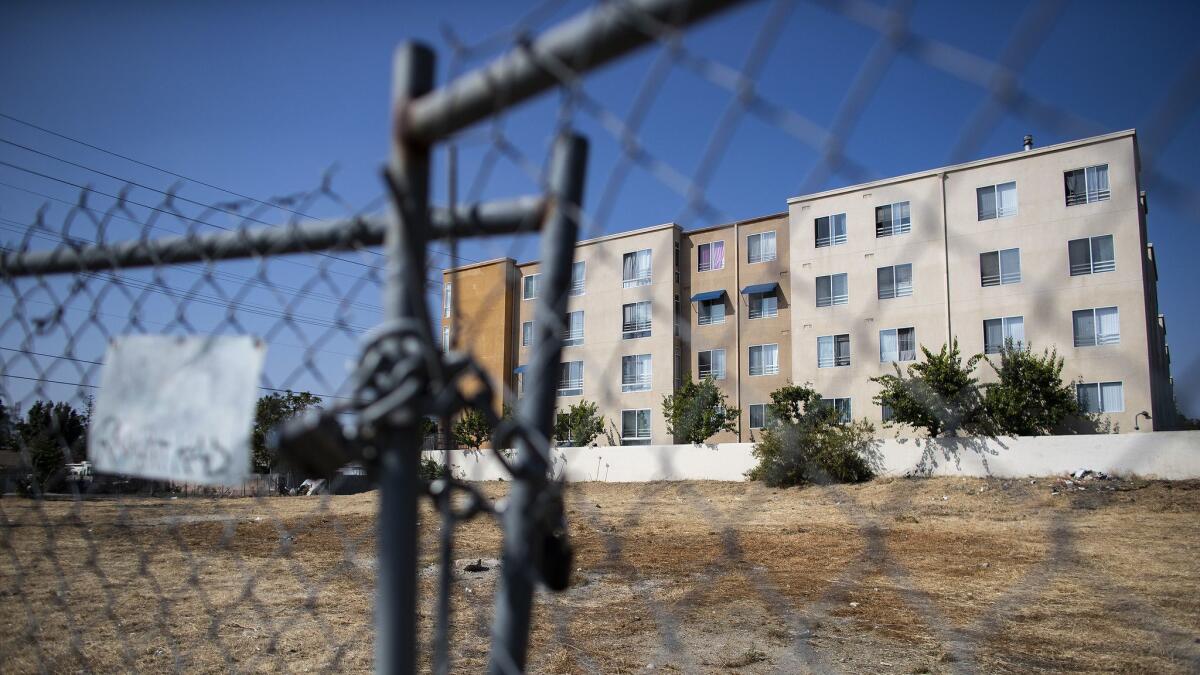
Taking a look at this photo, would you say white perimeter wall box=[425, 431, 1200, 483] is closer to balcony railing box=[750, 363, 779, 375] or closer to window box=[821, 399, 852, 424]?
window box=[821, 399, 852, 424]

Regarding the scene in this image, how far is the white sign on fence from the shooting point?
3.27ft

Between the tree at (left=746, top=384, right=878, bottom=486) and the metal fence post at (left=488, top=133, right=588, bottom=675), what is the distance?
1366 cm

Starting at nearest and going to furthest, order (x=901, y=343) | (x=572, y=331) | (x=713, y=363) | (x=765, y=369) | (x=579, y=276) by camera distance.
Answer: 1. (x=579, y=276)
2. (x=572, y=331)
3. (x=713, y=363)
4. (x=901, y=343)
5. (x=765, y=369)

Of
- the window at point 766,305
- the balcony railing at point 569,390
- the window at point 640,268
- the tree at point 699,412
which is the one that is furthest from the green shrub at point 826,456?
the window at point 640,268

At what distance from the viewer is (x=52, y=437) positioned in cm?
193

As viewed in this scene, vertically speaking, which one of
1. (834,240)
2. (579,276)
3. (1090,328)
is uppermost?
(834,240)

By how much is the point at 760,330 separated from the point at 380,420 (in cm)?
1175

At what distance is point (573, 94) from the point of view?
0.71 metres

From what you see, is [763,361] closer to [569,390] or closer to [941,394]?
[941,394]

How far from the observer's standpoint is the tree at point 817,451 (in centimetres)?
1437

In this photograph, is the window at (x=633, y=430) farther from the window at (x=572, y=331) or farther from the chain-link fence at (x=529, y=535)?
the window at (x=572, y=331)

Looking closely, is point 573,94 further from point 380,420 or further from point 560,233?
point 380,420

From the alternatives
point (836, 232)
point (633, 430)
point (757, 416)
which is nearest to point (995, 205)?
point (836, 232)

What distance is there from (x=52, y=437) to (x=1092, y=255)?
2.85 m
